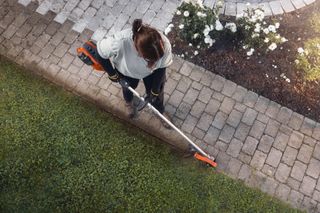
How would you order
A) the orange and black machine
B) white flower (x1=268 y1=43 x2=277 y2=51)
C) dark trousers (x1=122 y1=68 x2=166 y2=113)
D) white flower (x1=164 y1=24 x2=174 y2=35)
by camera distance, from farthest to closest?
white flower (x1=164 y1=24 x2=174 y2=35), white flower (x1=268 y1=43 x2=277 y2=51), dark trousers (x1=122 y1=68 x2=166 y2=113), the orange and black machine

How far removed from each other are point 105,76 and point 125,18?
124 centimetres

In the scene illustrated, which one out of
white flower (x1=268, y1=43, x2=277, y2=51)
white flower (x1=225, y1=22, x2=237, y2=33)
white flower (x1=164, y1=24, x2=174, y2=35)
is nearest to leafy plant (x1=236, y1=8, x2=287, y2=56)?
white flower (x1=268, y1=43, x2=277, y2=51)

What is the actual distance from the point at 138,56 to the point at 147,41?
62 cm

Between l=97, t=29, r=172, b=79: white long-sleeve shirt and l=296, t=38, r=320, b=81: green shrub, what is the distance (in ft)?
9.98

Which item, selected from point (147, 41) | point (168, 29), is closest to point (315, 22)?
point (168, 29)

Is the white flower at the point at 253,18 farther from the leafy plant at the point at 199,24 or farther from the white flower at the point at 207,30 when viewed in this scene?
the white flower at the point at 207,30

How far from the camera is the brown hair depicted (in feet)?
13.6

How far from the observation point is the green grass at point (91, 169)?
19.3 ft

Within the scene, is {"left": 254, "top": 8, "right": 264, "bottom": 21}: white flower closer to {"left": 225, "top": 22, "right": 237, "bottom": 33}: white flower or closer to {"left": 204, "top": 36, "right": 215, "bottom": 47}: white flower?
{"left": 225, "top": 22, "right": 237, "bottom": 33}: white flower

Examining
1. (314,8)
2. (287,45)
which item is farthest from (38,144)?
(314,8)

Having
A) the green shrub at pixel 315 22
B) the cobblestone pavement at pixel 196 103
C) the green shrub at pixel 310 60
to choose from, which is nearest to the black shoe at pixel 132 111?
the cobblestone pavement at pixel 196 103

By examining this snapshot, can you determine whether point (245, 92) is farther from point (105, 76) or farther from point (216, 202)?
point (105, 76)

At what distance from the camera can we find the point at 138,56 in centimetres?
476

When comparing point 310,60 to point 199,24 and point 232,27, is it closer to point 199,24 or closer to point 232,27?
point 232,27
